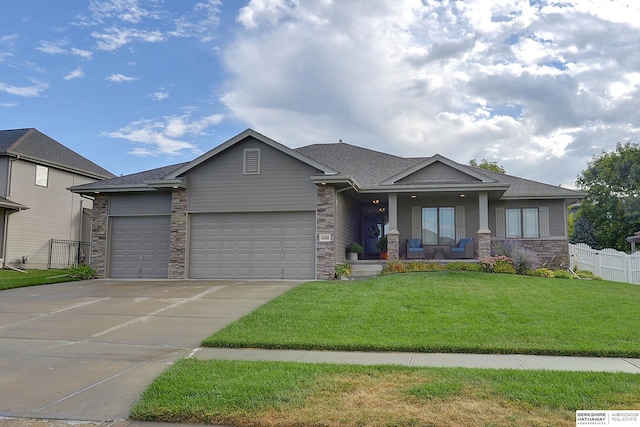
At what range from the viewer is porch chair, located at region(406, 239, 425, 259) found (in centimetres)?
1869

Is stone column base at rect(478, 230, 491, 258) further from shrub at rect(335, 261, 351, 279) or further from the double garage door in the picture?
the double garage door

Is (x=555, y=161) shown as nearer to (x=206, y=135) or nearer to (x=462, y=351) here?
(x=206, y=135)

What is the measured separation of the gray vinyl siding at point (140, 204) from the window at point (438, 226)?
1008 centimetres

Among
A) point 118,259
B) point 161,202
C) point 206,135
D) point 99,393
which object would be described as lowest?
point 99,393

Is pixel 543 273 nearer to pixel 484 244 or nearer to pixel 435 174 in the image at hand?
pixel 484 244

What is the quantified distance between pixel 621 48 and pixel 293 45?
37.0 feet

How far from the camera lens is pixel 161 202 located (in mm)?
17609

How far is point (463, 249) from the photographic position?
1834 cm

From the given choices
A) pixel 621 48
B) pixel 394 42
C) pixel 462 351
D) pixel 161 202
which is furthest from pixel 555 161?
pixel 462 351

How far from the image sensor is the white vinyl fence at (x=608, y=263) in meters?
16.5

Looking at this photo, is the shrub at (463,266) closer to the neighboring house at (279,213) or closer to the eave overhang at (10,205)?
the neighboring house at (279,213)

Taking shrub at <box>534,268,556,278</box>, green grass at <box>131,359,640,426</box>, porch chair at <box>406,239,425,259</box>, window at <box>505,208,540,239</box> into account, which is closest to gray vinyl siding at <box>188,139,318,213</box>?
porch chair at <box>406,239,425,259</box>

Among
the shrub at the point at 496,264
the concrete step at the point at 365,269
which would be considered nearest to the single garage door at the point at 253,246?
the concrete step at the point at 365,269

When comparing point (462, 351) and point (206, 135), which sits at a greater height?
point (206, 135)
